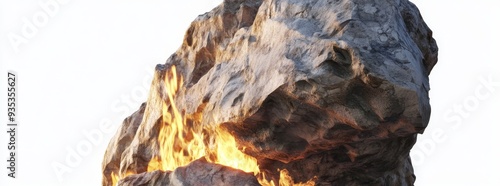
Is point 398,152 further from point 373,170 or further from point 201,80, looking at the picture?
point 201,80

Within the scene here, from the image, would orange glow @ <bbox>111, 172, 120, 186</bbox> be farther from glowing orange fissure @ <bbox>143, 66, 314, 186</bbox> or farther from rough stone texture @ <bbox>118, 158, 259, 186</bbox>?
rough stone texture @ <bbox>118, 158, 259, 186</bbox>

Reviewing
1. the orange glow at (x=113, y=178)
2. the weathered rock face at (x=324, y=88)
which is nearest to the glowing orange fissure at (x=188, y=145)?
the weathered rock face at (x=324, y=88)

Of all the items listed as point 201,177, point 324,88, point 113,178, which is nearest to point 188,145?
point 201,177

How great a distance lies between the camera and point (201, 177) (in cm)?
485

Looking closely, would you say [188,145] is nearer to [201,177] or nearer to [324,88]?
[201,177]

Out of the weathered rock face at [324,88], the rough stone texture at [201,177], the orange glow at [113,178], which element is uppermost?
the weathered rock face at [324,88]

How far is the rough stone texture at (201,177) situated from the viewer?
479 cm

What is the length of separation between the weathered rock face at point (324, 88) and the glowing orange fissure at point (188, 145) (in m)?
0.09

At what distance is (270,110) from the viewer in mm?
4355

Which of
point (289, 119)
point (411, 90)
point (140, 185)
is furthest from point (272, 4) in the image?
point (140, 185)

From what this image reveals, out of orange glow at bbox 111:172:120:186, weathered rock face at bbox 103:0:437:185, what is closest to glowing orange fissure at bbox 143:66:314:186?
weathered rock face at bbox 103:0:437:185

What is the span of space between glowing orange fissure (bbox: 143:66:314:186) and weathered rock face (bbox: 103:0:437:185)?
9 cm

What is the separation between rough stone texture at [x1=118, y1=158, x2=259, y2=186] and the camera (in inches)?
189

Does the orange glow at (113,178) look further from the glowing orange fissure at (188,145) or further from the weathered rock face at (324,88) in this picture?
the weathered rock face at (324,88)
